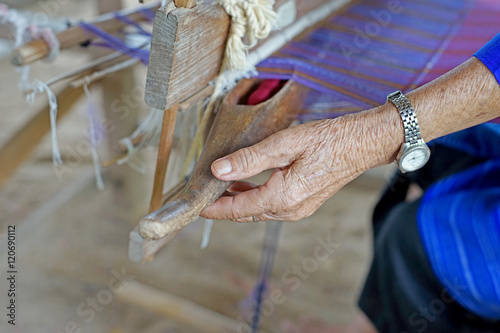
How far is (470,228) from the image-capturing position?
41.2 inches

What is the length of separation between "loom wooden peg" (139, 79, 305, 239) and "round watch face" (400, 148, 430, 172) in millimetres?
222

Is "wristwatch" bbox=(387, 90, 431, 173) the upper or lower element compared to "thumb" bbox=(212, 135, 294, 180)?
upper

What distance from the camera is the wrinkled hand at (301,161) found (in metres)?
0.71

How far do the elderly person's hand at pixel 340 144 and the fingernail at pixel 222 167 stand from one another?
0.03m

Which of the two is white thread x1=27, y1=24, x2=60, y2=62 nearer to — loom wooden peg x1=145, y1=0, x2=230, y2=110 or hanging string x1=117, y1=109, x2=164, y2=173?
hanging string x1=117, y1=109, x2=164, y2=173

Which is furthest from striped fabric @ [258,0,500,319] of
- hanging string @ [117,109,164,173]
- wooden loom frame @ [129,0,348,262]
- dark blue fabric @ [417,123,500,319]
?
hanging string @ [117,109,164,173]

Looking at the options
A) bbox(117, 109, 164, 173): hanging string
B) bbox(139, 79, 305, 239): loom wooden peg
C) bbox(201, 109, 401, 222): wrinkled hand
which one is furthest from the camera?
bbox(117, 109, 164, 173): hanging string

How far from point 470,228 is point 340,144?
50cm

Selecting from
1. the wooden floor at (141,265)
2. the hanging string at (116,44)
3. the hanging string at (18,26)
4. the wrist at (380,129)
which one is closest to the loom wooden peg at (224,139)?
the wrist at (380,129)

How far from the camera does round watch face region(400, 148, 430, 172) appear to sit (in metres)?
0.75

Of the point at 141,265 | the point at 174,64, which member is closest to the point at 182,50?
the point at 174,64

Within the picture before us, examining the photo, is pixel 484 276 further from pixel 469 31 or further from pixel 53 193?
pixel 53 193

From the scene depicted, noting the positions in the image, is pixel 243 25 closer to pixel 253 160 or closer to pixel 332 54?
pixel 253 160

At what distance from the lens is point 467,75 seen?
0.74 m
